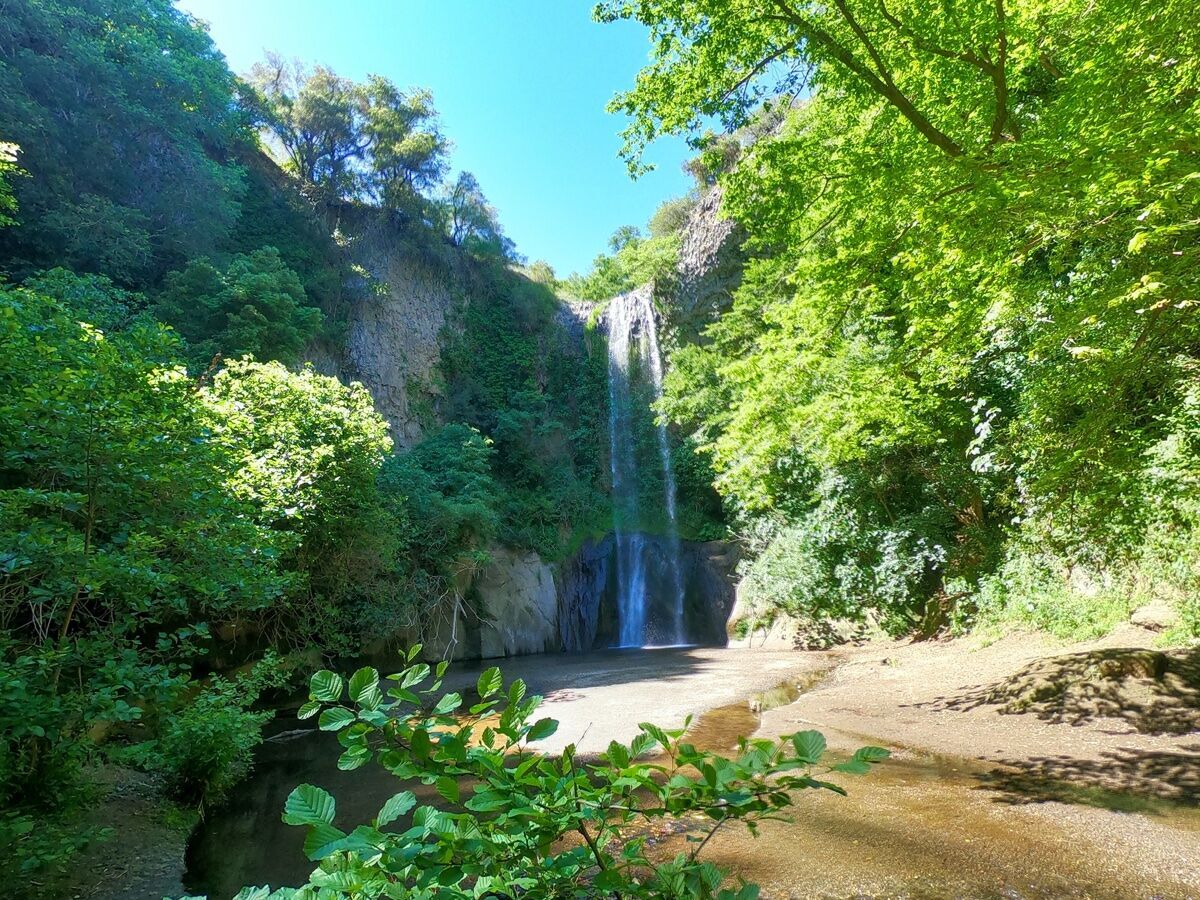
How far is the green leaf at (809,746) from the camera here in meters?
1.07

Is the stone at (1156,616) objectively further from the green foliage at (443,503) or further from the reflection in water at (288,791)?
the green foliage at (443,503)

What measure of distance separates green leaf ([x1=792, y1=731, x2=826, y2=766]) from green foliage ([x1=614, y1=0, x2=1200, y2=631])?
3.81 m

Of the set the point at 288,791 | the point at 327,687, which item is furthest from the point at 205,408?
the point at 327,687

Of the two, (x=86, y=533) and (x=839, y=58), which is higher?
(x=839, y=58)

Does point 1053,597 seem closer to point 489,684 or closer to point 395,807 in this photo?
point 489,684

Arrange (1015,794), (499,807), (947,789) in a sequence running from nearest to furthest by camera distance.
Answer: (499,807) < (1015,794) < (947,789)

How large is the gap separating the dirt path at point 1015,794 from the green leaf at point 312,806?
241 cm

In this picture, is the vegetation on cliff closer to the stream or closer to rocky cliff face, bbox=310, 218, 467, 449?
rocky cliff face, bbox=310, 218, 467, 449

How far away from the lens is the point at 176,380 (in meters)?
5.57

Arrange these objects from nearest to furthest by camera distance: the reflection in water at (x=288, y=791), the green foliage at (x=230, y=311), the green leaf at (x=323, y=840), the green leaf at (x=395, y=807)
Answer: the green leaf at (x=323, y=840), the green leaf at (x=395, y=807), the reflection in water at (x=288, y=791), the green foliage at (x=230, y=311)

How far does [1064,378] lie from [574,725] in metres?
6.42

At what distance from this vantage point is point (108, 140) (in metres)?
14.1

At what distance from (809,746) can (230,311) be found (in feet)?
54.4

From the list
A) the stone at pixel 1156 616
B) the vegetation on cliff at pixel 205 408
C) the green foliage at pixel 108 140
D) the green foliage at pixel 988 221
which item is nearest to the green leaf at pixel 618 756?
the vegetation on cliff at pixel 205 408
